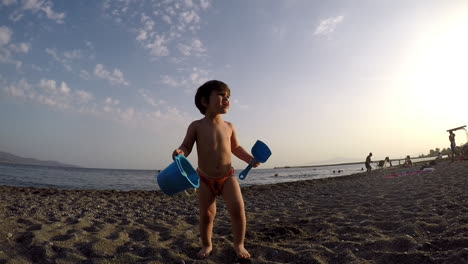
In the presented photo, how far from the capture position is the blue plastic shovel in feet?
11.7

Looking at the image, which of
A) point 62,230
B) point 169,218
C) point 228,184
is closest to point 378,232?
point 228,184

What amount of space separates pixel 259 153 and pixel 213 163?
669 mm

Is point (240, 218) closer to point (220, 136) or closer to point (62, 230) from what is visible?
point (220, 136)

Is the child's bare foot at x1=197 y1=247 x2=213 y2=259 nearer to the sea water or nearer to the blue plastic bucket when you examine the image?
the blue plastic bucket

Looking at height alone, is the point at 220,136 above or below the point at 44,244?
above

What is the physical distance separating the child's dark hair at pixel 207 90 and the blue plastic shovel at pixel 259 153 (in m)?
0.79

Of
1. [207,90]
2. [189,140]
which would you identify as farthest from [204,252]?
[207,90]

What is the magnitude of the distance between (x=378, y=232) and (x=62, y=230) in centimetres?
447

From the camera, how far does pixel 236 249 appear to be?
3148 millimetres

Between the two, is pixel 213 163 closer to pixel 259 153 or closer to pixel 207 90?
pixel 259 153

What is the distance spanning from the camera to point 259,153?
3.62 m

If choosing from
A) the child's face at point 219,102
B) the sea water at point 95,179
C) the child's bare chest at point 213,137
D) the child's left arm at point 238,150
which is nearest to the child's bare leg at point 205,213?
the child's bare chest at point 213,137

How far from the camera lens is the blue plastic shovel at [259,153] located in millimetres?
3564

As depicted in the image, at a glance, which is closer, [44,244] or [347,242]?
[347,242]
